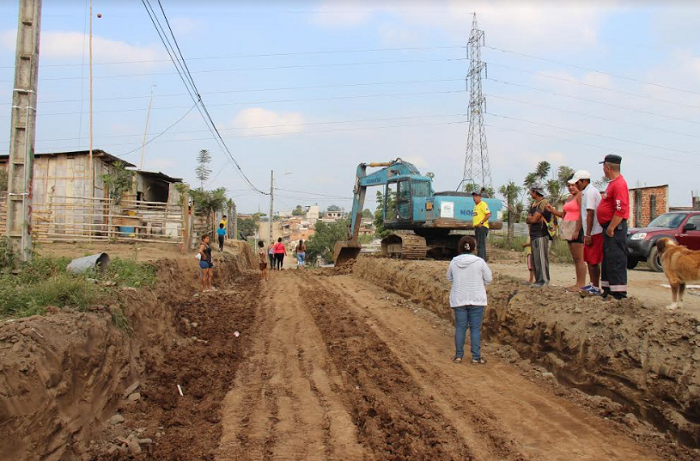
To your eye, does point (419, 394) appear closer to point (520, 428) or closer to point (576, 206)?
point (520, 428)

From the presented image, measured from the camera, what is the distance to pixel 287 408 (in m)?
5.68

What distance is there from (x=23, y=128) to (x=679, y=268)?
9.49 meters

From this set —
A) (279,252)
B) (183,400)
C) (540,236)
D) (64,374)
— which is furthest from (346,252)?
(64,374)

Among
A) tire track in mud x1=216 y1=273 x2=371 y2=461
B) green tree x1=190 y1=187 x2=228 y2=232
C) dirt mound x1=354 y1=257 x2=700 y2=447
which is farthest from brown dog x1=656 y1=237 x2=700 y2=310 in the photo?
green tree x1=190 y1=187 x2=228 y2=232

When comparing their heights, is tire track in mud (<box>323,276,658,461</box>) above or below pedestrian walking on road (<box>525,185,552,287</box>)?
below

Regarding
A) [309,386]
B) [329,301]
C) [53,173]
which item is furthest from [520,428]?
[53,173]

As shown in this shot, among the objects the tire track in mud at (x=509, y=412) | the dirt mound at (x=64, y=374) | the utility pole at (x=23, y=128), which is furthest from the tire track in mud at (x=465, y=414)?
the utility pole at (x=23, y=128)

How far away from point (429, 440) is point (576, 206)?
4965 mm

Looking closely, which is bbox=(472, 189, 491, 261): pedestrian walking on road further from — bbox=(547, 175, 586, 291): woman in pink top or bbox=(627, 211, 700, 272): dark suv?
bbox=(627, 211, 700, 272): dark suv

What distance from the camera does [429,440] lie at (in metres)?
4.72

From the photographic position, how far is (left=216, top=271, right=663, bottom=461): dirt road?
4.61m

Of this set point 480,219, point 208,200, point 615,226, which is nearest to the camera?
point 615,226

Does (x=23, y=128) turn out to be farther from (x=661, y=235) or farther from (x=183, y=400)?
(x=661, y=235)

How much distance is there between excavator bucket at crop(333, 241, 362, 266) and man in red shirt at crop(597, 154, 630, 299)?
51.0 feet
